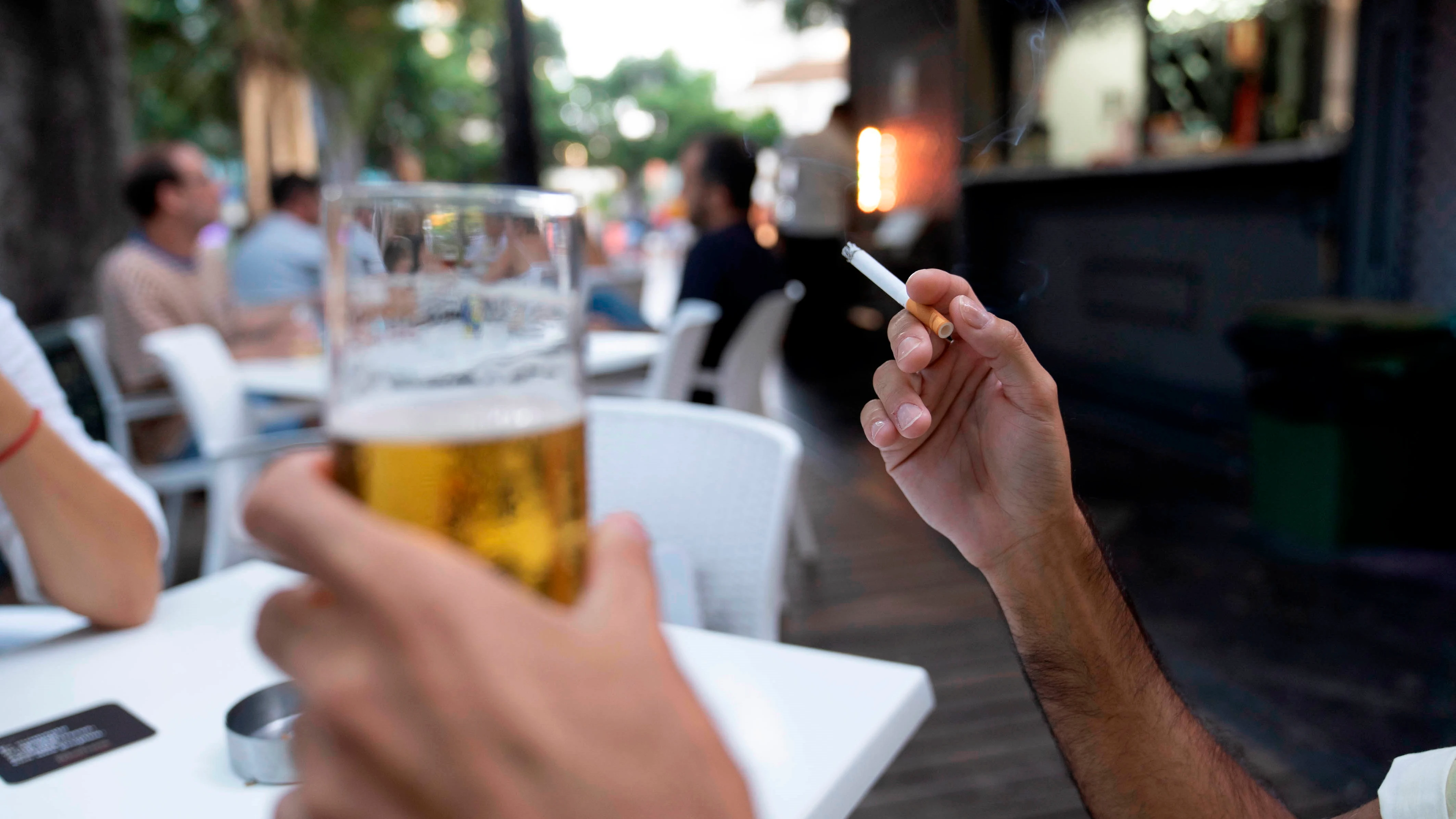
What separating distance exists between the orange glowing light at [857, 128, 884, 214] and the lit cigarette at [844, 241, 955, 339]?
30cm

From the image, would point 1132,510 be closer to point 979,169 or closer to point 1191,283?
point 1191,283

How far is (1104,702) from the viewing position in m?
0.90

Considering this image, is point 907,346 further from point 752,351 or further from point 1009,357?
point 752,351

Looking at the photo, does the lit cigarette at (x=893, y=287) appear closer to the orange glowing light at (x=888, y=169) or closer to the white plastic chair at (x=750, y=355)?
the orange glowing light at (x=888, y=169)

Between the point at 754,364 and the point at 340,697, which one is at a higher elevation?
the point at 340,697

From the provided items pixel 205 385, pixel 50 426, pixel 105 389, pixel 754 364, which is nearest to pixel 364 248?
pixel 50 426

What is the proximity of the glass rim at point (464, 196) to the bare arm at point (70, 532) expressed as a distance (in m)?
0.89

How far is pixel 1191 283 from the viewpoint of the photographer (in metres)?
5.26

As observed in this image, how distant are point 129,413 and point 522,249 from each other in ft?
10.8

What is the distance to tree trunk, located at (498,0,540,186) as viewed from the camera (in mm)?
5230

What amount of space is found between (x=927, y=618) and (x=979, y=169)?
11.7 feet

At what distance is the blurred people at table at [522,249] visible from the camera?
1.18 feet

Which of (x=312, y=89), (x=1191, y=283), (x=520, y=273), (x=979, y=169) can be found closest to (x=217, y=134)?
(x=312, y=89)

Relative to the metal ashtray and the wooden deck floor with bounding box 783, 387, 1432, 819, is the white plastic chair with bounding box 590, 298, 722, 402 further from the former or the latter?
the metal ashtray
